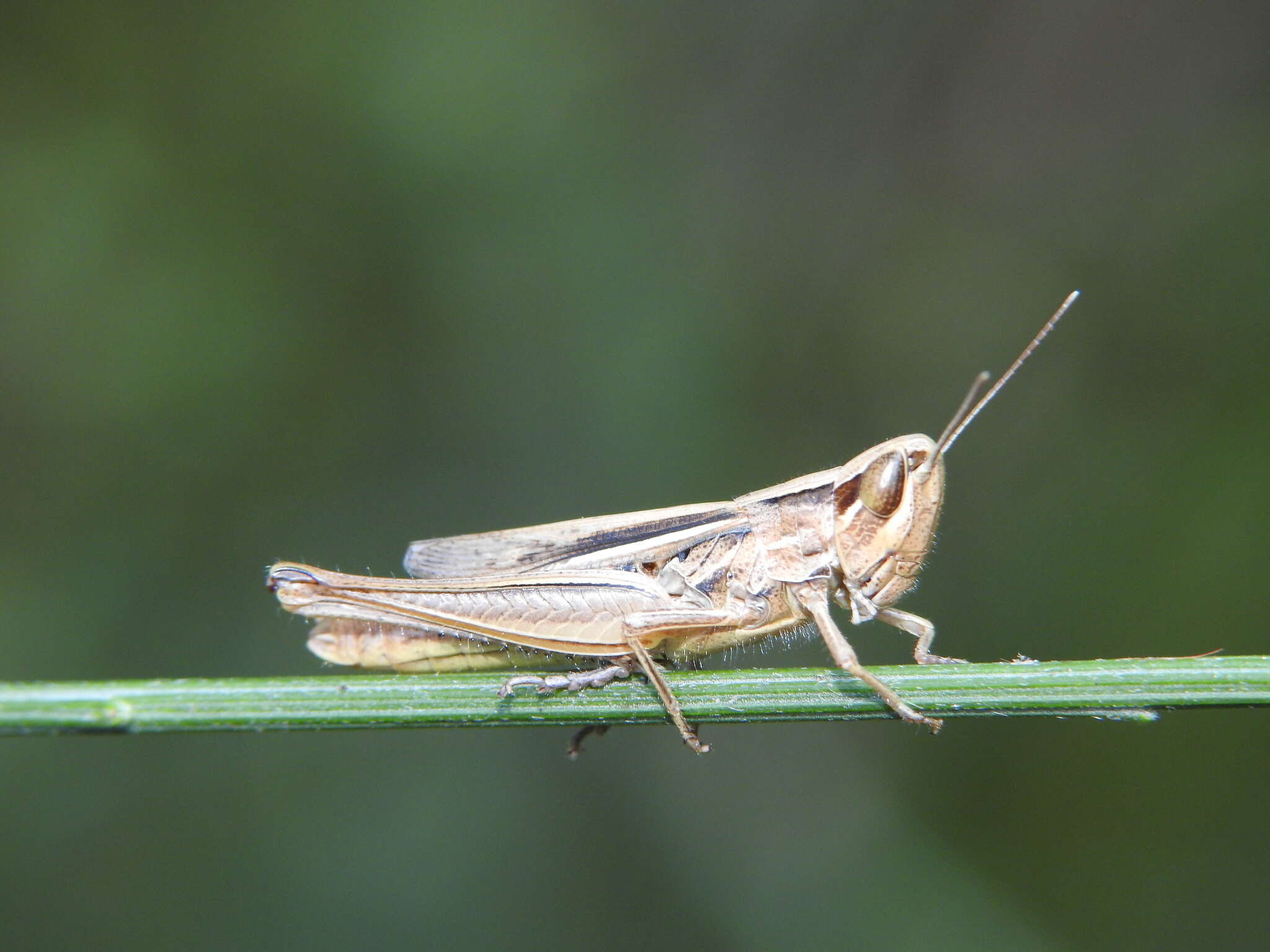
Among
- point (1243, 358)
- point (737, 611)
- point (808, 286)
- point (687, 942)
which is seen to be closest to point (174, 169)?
point (808, 286)

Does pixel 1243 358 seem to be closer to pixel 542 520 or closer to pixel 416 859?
pixel 542 520

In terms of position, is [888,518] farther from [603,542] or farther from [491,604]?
[491,604]

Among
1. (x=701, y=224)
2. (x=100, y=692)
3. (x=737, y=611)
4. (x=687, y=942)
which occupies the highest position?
(x=701, y=224)

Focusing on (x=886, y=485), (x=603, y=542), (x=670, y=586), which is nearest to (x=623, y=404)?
(x=603, y=542)

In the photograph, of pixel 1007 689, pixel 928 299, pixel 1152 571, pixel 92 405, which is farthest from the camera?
pixel 928 299

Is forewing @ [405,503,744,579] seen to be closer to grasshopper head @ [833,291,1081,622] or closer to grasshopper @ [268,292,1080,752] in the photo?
grasshopper @ [268,292,1080,752]

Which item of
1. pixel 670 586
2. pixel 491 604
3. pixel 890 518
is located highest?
pixel 491 604
